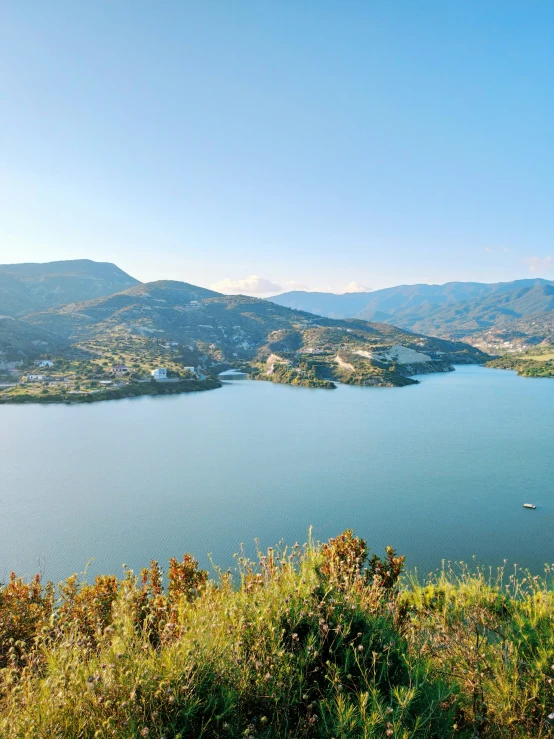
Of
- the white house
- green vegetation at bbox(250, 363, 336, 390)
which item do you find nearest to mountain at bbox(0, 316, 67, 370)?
the white house

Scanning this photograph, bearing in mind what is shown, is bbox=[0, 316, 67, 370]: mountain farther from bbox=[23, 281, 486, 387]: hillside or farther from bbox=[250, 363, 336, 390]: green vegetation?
bbox=[250, 363, 336, 390]: green vegetation

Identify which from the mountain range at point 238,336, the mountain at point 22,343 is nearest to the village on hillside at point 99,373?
the mountain at point 22,343

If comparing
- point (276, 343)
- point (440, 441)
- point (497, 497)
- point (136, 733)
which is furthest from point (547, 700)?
point (276, 343)

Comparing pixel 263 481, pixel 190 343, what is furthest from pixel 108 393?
pixel 190 343

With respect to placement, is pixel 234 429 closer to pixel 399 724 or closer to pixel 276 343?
pixel 399 724

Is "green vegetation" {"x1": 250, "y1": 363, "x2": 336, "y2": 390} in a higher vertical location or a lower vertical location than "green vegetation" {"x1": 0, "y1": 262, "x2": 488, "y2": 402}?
lower

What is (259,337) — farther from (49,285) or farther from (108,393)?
(49,285)

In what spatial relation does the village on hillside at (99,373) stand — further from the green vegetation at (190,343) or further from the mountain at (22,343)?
the mountain at (22,343)
